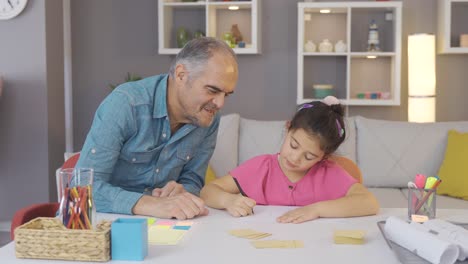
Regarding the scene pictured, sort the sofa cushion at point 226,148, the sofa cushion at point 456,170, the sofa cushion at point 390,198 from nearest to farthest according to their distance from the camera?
1. the sofa cushion at point 390,198
2. the sofa cushion at point 456,170
3. the sofa cushion at point 226,148

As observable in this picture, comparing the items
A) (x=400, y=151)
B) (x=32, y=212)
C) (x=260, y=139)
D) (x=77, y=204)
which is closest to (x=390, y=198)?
(x=400, y=151)

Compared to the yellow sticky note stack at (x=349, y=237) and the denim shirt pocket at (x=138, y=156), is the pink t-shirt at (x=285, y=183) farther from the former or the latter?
the yellow sticky note stack at (x=349, y=237)

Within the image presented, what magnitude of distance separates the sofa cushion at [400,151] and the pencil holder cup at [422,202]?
2.07 meters

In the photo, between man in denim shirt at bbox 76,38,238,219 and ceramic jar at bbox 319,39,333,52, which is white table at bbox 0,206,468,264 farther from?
ceramic jar at bbox 319,39,333,52

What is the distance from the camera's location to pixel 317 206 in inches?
68.7

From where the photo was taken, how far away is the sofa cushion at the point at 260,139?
3.81m

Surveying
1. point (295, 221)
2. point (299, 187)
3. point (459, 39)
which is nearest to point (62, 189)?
point (295, 221)

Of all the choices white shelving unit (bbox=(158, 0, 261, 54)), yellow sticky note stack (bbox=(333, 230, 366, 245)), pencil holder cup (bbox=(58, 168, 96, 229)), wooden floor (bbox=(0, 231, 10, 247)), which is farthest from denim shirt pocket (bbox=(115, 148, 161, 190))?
white shelving unit (bbox=(158, 0, 261, 54))

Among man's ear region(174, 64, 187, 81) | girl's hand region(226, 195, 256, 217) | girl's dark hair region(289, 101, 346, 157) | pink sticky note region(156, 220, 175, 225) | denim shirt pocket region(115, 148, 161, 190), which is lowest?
pink sticky note region(156, 220, 175, 225)

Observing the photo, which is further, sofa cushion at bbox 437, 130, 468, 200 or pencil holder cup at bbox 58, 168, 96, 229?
sofa cushion at bbox 437, 130, 468, 200

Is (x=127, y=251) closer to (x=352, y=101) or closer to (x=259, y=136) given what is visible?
(x=259, y=136)

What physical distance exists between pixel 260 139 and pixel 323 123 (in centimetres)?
174

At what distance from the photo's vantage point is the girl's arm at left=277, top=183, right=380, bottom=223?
1.69 metres

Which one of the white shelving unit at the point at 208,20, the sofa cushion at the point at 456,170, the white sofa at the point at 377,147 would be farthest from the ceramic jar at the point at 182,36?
the sofa cushion at the point at 456,170
